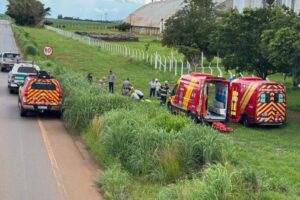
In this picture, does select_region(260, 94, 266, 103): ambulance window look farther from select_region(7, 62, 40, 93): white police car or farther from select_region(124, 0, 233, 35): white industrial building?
select_region(124, 0, 233, 35): white industrial building

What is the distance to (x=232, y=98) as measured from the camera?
24359 millimetres

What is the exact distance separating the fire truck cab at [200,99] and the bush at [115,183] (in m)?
9.64

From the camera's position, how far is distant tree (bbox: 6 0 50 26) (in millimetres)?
127938

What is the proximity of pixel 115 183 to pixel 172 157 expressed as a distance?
1.41 m

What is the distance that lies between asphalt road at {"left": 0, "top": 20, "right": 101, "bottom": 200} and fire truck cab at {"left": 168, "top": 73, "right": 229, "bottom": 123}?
536 cm

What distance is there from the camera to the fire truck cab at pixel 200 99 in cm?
2302

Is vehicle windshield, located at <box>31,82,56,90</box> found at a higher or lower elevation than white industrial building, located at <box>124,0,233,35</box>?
lower

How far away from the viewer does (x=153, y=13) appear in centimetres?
12338

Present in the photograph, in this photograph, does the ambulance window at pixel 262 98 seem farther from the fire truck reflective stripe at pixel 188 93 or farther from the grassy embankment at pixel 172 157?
the fire truck reflective stripe at pixel 188 93

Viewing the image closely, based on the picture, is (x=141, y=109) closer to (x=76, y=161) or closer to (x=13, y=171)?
(x=76, y=161)

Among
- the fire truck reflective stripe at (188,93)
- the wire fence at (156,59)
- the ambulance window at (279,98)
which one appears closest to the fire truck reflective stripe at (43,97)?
the fire truck reflective stripe at (188,93)

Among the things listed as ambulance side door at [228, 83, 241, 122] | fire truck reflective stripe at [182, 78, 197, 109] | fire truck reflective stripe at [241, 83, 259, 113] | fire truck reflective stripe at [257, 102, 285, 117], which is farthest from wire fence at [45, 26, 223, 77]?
fire truck reflective stripe at [257, 102, 285, 117]

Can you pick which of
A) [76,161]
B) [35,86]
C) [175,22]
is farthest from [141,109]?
[175,22]

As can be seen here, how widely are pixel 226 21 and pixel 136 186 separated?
2067cm
